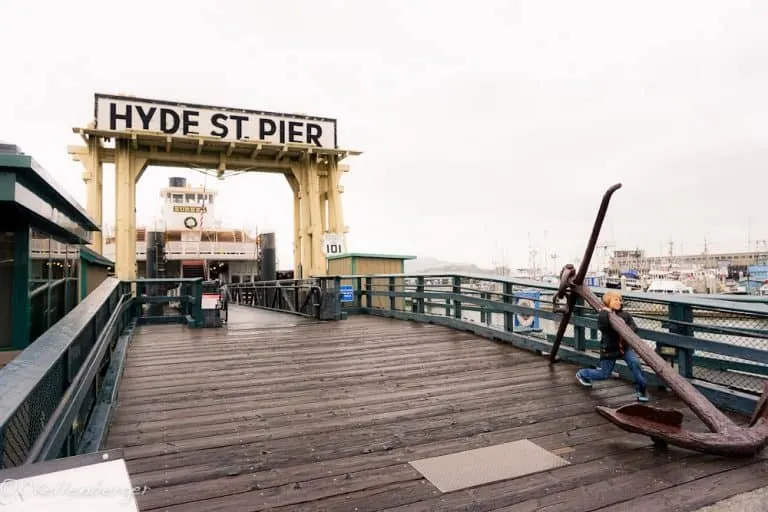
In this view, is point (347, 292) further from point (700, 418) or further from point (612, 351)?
point (700, 418)

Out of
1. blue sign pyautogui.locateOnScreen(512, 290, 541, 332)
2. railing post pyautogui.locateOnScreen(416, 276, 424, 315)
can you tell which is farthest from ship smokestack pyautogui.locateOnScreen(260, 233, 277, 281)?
railing post pyautogui.locateOnScreen(416, 276, 424, 315)

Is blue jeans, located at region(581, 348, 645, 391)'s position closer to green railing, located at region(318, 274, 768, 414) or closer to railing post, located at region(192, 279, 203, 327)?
green railing, located at region(318, 274, 768, 414)

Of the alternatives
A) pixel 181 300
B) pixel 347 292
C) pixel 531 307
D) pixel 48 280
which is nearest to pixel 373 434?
pixel 531 307

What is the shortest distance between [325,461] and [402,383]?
Answer: 2366mm

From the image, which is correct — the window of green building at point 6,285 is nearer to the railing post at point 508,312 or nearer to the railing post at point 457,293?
the railing post at point 508,312

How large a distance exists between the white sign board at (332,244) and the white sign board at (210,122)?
4193 mm

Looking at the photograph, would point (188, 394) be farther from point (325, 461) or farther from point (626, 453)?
point (626, 453)

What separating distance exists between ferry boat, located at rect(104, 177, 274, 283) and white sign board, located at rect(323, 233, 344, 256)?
39.5 feet

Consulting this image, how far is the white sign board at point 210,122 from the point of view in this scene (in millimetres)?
17594

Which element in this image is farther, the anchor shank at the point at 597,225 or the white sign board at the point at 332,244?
the white sign board at the point at 332,244

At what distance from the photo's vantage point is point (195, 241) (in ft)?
116

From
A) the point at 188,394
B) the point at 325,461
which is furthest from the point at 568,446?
the point at 188,394

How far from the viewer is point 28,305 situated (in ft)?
16.7

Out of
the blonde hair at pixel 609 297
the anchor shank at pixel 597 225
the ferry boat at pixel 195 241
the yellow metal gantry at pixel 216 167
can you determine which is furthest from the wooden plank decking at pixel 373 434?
the ferry boat at pixel 195 241
